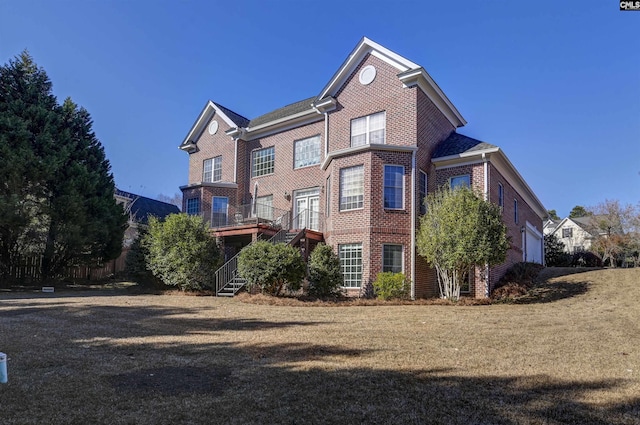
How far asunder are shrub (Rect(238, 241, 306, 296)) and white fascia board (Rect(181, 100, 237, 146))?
10.9 m

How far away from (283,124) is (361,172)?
21.6 ft

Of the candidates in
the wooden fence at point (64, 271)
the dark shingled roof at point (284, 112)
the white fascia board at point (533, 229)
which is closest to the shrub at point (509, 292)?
the white fascia board at point (533, 229)

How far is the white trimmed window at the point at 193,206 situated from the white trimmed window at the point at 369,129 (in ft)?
29.6

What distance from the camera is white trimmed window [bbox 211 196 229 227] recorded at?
21.2 m

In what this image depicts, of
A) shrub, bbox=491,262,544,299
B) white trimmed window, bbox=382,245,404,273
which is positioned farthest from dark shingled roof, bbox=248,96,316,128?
shrub, bbox=491,262,544,299

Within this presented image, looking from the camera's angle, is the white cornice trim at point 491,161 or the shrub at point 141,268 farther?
the shrub at point 141,268

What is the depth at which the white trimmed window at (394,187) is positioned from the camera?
1549 centimetres

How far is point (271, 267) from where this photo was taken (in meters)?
13.0

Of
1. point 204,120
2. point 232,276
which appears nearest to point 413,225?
point 232,276

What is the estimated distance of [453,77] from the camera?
17.7 meters

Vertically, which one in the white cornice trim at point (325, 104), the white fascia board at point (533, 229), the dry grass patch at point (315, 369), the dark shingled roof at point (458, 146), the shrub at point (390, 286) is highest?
the white cornice trim at point (325, 104)

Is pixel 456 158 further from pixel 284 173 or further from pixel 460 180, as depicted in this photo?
pixel 284 173

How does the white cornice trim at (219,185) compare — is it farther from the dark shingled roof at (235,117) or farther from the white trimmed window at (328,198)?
the white trimmed window at (328,198)

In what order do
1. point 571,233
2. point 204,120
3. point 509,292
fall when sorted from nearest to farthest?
point 509,292, point 204,120, point 571,233
